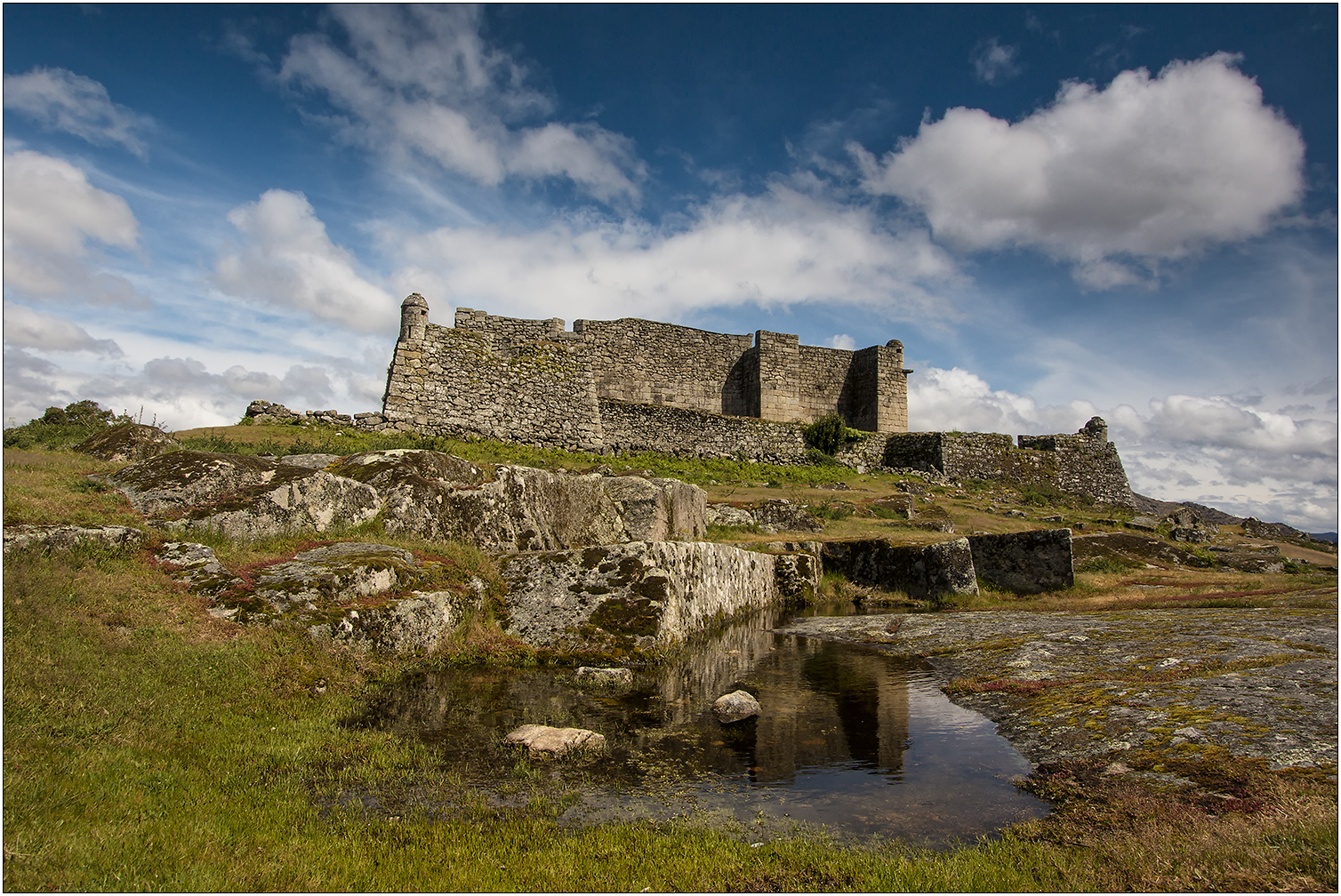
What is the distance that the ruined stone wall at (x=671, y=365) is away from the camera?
124ft

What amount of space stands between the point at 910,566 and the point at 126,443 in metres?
18.4

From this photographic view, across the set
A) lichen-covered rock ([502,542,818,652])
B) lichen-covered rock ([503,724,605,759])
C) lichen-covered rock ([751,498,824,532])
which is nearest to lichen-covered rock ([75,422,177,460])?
lichen-covered rock ([502,542,818,652])

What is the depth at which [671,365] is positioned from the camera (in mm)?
39562

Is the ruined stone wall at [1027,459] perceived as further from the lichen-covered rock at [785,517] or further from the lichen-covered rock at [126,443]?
the lichen-covered rock at [126,443]

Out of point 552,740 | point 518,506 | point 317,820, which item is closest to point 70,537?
point 317,820

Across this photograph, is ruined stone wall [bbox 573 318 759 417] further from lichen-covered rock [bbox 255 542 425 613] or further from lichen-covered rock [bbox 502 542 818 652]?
lichen-covered rock [bbox 255 542 425 613]

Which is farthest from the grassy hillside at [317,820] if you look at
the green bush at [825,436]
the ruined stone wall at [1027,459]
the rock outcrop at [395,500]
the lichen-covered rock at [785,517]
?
the ruined stone wall at [1027,459]

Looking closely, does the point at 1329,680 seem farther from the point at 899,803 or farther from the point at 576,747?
the point at 576,747

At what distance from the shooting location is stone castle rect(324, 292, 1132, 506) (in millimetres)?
25875

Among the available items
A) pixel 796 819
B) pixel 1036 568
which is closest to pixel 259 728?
pixel 796 819

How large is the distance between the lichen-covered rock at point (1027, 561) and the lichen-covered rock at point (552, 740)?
14616 millimetres

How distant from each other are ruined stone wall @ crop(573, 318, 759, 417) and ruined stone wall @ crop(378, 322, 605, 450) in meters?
7.43

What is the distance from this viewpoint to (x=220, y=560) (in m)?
8.76

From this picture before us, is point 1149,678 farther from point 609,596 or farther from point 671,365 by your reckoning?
point 671,365
